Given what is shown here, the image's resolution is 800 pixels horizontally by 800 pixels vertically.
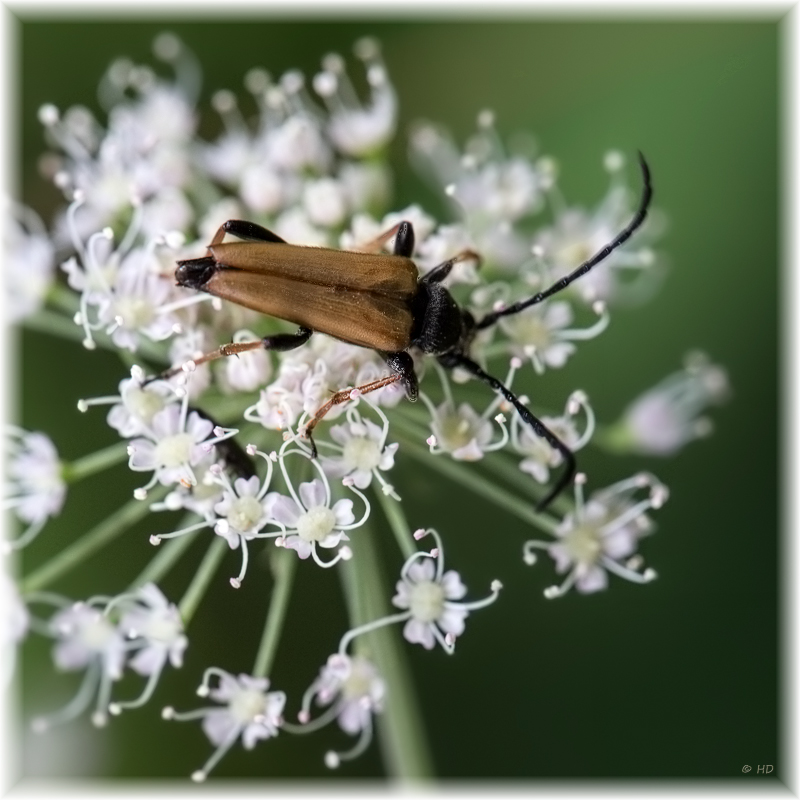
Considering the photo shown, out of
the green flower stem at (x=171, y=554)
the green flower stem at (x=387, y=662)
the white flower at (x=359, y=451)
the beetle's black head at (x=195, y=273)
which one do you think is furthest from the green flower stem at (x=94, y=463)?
the green flower stem at (x=387, y=662)

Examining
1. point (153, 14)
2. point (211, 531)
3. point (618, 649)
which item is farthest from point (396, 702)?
point (153, 14)

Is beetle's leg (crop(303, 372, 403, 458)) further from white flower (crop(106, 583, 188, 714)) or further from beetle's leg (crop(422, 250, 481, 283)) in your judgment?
white flower (crop(106, 583, 188, 714))

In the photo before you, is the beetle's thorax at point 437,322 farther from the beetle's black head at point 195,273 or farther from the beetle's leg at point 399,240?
the beetle's black head at point 195,273

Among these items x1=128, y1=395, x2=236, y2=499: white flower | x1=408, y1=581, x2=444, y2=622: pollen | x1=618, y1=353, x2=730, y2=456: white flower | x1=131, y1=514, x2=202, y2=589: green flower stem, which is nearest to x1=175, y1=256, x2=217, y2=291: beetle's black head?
x1=128, y1=395, x2=236, y2=499: white flower

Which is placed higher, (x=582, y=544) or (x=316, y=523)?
(x=316, y=523)

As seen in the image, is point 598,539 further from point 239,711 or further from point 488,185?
point 488,185

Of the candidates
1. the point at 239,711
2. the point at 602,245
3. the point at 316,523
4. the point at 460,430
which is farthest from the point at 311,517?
the point at 602,245

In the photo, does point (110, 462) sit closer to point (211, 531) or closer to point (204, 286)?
point (211, 531)

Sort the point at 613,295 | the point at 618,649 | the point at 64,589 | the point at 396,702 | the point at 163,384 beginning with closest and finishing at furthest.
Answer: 1. the point at 163,384
2. the point at 396,702
3. the point at 64,589
4. the point at 618,649
5. the point at 613,295
